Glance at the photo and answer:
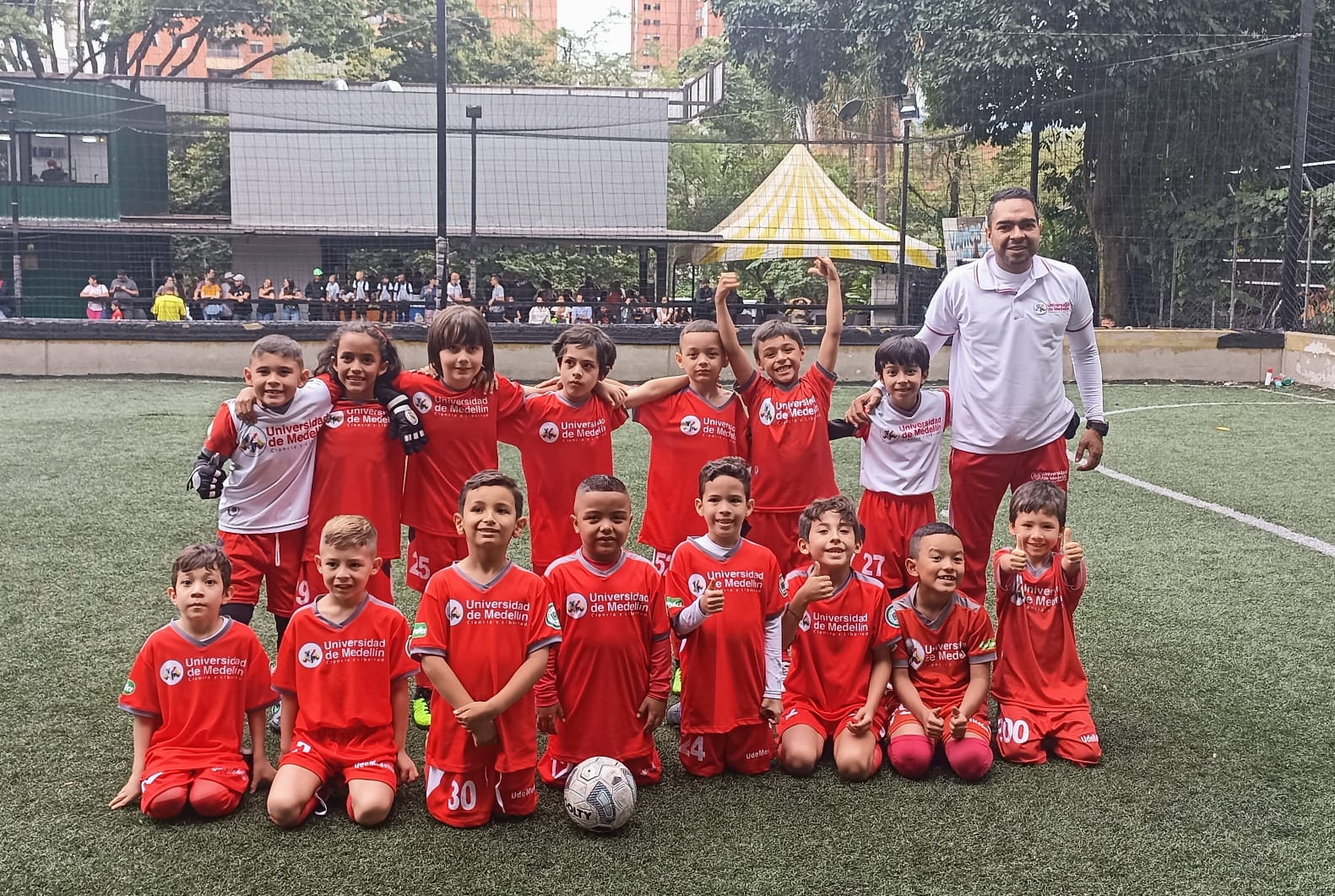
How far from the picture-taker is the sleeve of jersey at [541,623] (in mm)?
3348

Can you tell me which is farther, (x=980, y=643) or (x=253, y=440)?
(x=253, y=440)

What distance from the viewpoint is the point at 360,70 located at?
32719 millimetres

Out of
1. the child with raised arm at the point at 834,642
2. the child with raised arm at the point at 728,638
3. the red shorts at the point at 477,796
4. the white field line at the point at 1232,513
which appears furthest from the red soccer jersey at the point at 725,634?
the white field line at the point at 1232,513

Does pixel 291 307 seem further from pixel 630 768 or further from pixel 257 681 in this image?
pixel 630 768

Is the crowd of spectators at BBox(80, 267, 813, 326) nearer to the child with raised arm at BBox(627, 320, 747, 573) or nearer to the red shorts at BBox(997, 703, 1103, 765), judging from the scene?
the child with raised arm at BBox(627, 320, 747, 573)

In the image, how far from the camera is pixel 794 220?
2023cm

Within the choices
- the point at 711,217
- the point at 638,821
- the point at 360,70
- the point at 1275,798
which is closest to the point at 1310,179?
the point at 711,217

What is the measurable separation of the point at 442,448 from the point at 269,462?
0.58 meters

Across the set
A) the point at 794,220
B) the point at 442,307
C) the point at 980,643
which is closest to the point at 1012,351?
the point at 980,643

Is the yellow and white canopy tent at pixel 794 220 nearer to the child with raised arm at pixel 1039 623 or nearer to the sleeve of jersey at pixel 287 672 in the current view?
the child with raised arm at pixel 1039 623

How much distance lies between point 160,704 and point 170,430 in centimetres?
726

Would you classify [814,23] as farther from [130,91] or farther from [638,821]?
[638,821]

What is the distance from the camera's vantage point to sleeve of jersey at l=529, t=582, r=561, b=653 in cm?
335

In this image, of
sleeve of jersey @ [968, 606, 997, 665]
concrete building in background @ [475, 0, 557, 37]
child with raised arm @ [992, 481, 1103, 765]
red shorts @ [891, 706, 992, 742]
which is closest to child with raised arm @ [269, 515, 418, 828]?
red shorts @ [891, 706, 992, 742]
